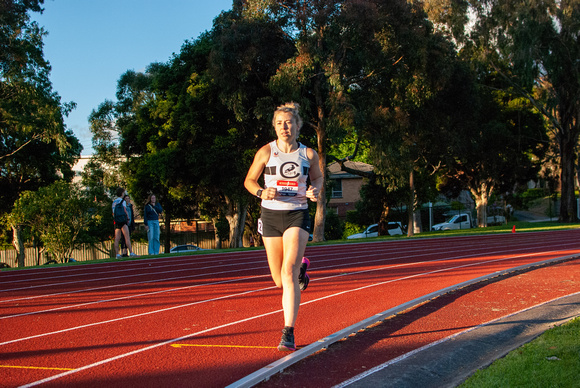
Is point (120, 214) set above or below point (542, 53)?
below

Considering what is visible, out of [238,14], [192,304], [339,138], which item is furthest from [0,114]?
[192,304]

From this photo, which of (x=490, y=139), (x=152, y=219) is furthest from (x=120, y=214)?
(x=490, y=139)

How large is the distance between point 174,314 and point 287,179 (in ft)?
9.08

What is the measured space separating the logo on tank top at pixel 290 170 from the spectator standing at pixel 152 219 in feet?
35.3

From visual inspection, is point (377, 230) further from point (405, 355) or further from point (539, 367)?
point (539, 367)

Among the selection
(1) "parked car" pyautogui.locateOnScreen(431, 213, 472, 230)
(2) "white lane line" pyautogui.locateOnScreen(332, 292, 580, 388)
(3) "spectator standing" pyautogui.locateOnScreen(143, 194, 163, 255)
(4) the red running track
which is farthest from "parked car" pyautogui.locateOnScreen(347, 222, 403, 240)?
(2) "white lane line" pyautogui.locateOnScreen(332, 292, 580, 388)

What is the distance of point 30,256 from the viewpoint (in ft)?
133

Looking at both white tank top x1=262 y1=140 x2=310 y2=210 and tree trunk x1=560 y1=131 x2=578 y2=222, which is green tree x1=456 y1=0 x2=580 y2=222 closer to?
tree trunk x1=560 y1=131 x2=578 y2=222

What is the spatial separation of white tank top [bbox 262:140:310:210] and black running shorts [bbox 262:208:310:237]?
4 cm

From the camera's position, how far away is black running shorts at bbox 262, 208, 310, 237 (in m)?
4.78

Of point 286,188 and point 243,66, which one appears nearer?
point 286,188

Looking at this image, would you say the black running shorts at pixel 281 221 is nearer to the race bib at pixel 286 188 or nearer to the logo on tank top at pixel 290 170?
the race bib at pixel 286 188

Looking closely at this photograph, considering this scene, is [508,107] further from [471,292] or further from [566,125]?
[471,292]

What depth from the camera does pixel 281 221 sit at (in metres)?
4.79
